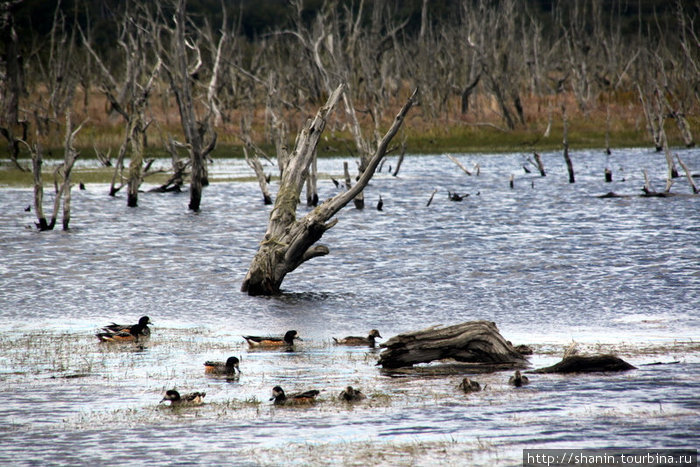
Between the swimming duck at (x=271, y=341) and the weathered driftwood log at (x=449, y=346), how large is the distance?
1.89 metres

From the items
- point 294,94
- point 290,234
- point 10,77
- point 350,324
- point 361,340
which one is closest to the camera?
point 361,340

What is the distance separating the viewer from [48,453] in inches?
312

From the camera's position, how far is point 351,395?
9.43 m

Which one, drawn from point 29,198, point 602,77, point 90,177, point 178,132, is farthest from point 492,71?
point 29,198

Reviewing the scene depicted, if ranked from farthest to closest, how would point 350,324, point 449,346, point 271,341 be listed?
1. point 350,324
2. point 271,341
3. point 449,346

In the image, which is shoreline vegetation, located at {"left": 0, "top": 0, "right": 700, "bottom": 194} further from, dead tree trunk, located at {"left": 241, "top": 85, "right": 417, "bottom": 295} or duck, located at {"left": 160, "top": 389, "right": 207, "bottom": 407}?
duck, located at {"left": 160, "top": 389, "right": 207, "bottom": 407}

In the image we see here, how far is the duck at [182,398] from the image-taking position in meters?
9.27

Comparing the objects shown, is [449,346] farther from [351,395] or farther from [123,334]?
[123,334]

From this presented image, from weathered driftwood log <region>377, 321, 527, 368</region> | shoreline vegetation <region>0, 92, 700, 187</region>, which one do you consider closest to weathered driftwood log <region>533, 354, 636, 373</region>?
weathered driftwood log <region>377, 321, 527, 368</region>

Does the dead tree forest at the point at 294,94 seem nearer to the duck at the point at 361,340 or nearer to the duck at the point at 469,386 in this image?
the duck at the point at 361,340

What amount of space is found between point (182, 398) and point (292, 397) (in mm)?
1121

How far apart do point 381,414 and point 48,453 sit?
3.14 metres


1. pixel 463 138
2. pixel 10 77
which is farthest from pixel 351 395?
pixel 463 138

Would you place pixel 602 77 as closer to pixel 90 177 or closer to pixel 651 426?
pixel 90 177
